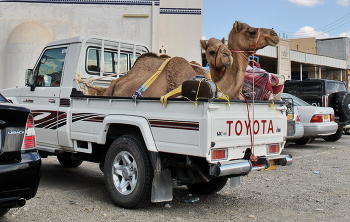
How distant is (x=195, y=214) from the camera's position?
17.9 ft

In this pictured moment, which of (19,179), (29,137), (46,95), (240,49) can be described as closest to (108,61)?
(46,95)

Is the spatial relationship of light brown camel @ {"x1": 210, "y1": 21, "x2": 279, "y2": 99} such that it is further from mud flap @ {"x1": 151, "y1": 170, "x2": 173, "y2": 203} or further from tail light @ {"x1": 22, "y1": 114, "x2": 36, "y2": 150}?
tail light @ {"x1": 22, "y1": 114, "x2": 36, "y2": 150}

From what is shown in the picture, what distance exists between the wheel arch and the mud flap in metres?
0.33

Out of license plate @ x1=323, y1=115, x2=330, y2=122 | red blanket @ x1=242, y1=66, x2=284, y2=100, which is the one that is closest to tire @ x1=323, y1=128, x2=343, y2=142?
license plate @ x1=323, y1=115, x2=330, y2=122

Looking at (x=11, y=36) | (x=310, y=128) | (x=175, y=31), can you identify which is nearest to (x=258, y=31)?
(x=310, y=128)

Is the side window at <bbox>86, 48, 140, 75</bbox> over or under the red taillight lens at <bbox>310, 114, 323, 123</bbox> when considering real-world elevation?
over

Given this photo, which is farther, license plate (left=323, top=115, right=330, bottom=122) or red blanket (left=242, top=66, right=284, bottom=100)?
license plate (left=323, top=115, right=330, bottom=122)

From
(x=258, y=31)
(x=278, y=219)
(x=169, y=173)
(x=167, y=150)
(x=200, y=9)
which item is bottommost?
(x=278, y=219)

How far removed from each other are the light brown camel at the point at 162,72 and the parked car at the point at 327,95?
8.23 m

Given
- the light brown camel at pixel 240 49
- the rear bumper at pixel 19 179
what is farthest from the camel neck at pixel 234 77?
the rear bumper at pixel 19 179

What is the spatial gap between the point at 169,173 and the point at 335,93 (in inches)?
407

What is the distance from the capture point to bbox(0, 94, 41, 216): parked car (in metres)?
4.09

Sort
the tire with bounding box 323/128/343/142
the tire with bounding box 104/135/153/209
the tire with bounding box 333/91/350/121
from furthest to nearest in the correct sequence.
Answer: the tire with bounding box 323/128/343/142, the tire with bounding box 333/91/350/121, the tire with bounding box 104/135/153/209

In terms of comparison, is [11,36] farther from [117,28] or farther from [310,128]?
[310,128]
